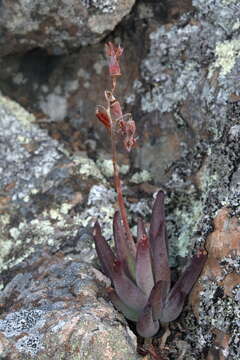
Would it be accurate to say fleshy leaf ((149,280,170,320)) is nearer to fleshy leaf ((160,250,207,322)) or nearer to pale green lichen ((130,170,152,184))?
fleshy leaf ((160,250,207,322))

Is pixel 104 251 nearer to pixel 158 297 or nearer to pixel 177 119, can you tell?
pixel 158 297

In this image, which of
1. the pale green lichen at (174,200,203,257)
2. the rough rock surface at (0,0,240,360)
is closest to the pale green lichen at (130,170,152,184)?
the rough rock surface at (0,0,240,360)

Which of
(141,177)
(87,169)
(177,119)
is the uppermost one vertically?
(177,119)

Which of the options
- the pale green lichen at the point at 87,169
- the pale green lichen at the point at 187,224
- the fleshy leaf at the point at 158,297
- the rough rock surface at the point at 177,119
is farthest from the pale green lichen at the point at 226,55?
the fleshy leaf at the point at 158,297

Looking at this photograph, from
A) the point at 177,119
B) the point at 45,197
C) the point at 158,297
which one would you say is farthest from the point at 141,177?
the point at 158,297

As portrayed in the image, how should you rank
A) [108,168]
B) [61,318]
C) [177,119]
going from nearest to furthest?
[61,318], [177,119], [108,168]
